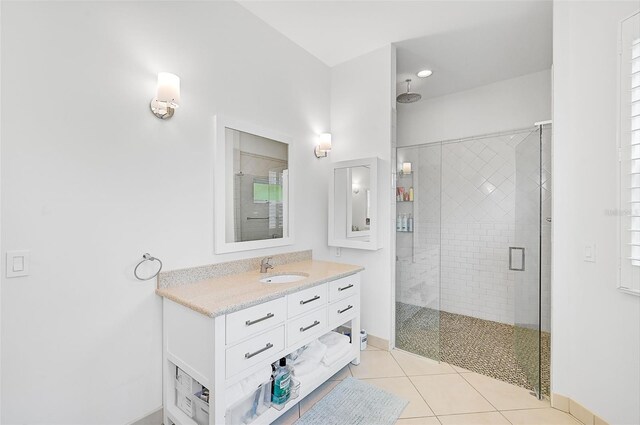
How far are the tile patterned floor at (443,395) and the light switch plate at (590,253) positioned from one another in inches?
40.2

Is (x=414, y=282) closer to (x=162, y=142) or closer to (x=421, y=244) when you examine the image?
(x=421, y=244)

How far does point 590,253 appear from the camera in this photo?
1751 millimetres

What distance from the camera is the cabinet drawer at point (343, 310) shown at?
2187mm

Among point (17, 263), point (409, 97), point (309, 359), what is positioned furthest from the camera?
point (409, 97)

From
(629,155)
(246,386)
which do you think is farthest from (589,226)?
(246,386)

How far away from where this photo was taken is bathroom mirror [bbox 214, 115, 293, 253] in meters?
2.09

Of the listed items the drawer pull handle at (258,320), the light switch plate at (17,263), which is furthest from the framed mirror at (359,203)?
the light switch plate at (17,263)

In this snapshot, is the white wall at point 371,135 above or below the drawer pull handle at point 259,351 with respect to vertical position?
above

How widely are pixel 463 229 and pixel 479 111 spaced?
4.86ft

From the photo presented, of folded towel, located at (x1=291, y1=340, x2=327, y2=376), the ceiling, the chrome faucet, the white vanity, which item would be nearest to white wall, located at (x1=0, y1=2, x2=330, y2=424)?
the white vanity

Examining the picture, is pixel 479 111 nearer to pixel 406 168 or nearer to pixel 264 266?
pixel 406 168

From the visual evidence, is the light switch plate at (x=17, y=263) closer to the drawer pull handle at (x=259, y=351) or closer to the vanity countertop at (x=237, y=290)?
the vanity countertop at (x=237, y=290)

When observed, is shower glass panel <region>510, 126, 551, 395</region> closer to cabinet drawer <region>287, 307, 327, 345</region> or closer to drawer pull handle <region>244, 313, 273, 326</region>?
cabinet drawer <region>287, 307, 327, 345</region>

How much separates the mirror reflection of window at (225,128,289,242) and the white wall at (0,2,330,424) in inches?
8.5
